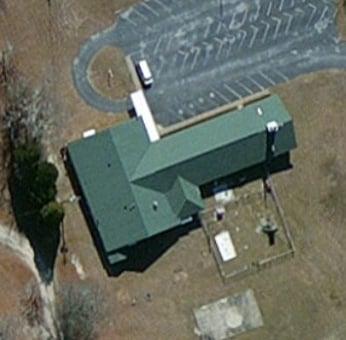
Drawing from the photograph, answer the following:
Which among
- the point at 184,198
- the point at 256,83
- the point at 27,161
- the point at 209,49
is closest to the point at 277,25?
the point at 256,83

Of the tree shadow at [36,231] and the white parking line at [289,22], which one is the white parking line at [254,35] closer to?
the white parking line at [289,22]

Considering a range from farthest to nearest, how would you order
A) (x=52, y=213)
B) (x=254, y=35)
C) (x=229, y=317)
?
(x=254, y=35), (x=229, y=317), (x=52, y=213)

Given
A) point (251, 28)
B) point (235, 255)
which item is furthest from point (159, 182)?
point (251, 28)

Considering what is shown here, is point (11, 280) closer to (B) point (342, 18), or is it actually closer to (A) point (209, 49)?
(A) point (209, 49)

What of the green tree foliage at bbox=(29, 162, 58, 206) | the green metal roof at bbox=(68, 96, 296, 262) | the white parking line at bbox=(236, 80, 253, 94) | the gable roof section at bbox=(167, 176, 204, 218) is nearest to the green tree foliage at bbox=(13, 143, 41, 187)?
the green tree foliage at bbox=(29, 162, 58, 206)

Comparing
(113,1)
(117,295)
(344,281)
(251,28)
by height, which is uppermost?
(113,1)

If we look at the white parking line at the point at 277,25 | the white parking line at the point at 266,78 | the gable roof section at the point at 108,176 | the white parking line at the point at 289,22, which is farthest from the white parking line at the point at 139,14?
the white parking line at the point at 289,22

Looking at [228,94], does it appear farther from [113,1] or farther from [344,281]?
[344,281]

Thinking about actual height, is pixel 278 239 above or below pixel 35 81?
below
